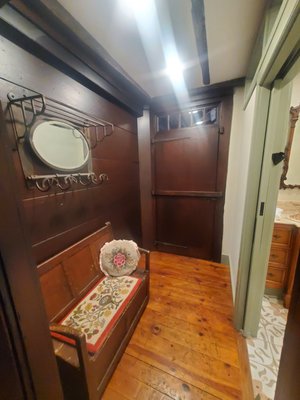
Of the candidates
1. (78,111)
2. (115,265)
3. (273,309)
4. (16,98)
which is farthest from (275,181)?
(16,98)

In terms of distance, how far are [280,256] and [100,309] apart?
1.68m

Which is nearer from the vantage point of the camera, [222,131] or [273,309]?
[273,309]

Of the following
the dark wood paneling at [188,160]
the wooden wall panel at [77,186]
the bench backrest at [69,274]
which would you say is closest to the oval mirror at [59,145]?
the wooden wall panel at [77,186]

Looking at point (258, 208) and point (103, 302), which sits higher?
point (258, 208)

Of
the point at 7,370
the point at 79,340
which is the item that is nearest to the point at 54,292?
the point at 79,340

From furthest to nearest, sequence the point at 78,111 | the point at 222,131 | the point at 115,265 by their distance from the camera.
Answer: the point at 222,131 → the point at 115,265 → the point at 78,111

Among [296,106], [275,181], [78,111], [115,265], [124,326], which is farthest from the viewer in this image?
[296,106]

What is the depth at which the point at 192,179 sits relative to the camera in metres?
2.29

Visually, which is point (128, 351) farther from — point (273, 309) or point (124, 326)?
point (273, 309)

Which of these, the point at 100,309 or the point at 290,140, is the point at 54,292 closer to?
the point at 100,309

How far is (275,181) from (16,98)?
1.68 metres

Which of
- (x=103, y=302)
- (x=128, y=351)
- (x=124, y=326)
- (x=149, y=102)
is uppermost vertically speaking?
(x=149, y=102)

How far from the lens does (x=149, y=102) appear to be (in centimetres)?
→ 224

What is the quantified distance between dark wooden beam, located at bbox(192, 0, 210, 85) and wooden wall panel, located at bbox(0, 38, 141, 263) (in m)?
0.93
